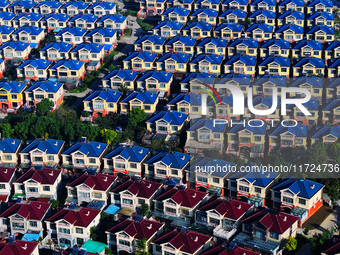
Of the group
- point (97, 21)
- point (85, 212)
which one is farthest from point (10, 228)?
point (97, 21)

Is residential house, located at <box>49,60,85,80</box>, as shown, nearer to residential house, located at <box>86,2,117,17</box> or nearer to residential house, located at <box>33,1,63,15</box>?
residential house, located at <box>86,2,117,17</box>

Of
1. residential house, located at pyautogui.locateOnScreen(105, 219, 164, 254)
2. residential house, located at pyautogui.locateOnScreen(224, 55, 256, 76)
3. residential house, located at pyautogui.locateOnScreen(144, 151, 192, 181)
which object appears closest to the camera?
residential house, located at pyautogui.locateOnScreen(105, 219, 164, 254)

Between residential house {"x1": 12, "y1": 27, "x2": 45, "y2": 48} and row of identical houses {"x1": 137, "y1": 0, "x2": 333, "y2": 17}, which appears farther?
row of identical houses {"x1": 137, "y1": 0, "x2": 333, "y2": 17}

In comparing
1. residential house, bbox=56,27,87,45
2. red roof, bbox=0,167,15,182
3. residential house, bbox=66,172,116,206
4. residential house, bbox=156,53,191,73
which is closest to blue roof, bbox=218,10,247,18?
residential house, bbox=156,53,191,73

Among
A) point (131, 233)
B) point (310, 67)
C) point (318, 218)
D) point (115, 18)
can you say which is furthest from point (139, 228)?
point (115, 18)

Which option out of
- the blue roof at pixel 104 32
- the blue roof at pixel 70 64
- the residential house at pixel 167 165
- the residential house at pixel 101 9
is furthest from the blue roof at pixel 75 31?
the residential house at pixel 167 165
